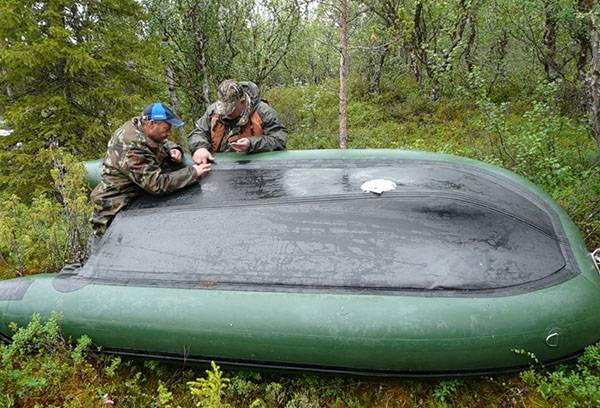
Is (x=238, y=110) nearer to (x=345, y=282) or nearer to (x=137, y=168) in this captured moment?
(x=137, y=168)

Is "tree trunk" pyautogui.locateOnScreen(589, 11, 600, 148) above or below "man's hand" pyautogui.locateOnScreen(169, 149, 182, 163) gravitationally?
above

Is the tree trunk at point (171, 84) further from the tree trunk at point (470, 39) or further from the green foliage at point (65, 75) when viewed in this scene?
the tree trunk at point (470, 39)

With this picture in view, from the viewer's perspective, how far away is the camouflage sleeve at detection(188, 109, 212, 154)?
13.5 ft

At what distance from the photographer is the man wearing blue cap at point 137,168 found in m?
3.18

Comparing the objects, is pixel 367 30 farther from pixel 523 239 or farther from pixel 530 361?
pixel 530 361

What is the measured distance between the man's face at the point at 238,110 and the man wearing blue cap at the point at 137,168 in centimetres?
81

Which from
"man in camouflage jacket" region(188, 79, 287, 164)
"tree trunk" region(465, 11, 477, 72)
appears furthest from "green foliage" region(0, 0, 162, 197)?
"tree trunk" region(465, 11, 477, 72)

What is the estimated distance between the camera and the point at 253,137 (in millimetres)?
3990

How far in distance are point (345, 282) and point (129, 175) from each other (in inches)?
77.2

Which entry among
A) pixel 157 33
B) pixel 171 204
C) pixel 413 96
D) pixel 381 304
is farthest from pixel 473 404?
pixel 413 96

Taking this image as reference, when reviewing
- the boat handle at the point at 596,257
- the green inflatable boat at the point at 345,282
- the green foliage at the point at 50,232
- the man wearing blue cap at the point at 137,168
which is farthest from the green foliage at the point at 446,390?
the green foliage at the point at 50,232

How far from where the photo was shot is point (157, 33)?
6914mm

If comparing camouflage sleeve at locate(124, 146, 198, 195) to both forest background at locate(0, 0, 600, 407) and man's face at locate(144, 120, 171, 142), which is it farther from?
forest background at locate(0, 0, 600, 407)

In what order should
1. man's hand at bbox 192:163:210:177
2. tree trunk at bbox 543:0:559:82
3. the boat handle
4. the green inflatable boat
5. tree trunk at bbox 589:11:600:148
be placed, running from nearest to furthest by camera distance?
the green inflatable boat, the boat handle, man's hand at bbox 192:163:210:177, tree trunk at bbox 589:11:600:148, tree trunk at bbox 543:0:559:82
